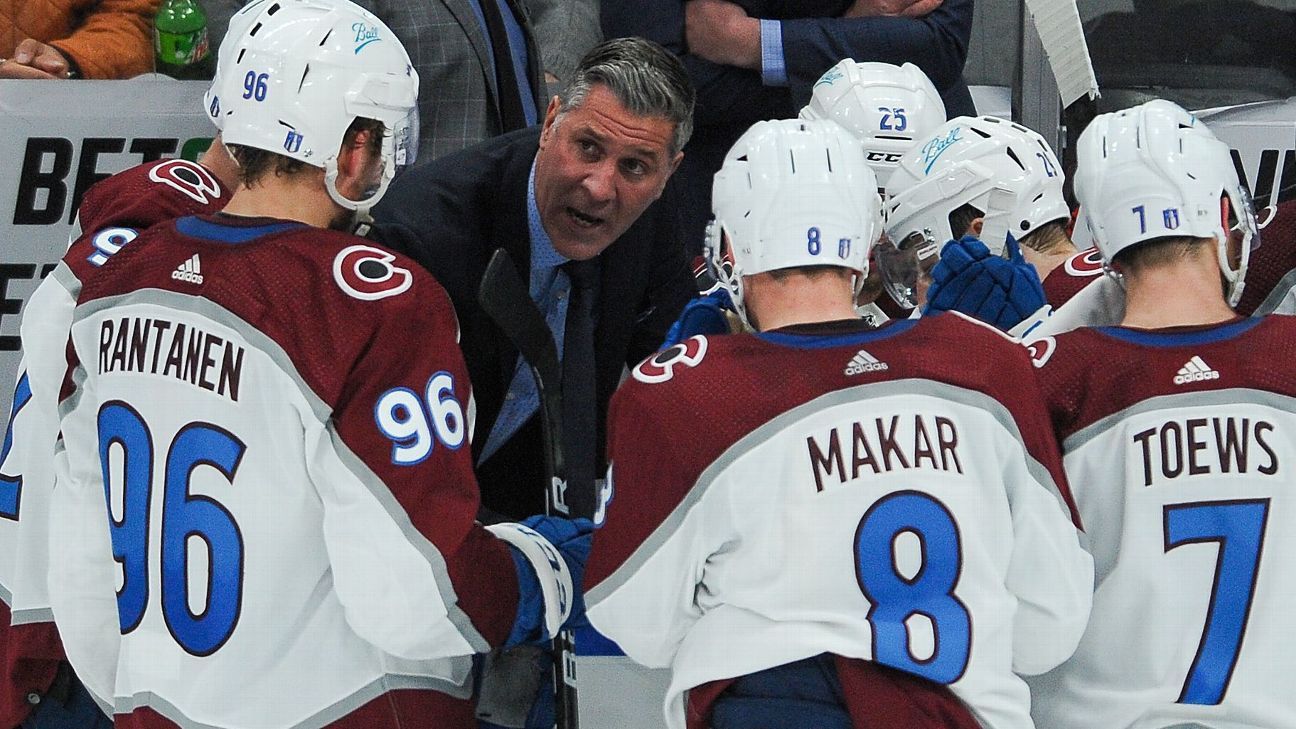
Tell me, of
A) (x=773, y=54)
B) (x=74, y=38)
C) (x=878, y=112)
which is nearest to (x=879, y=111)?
(x=878, y=112)

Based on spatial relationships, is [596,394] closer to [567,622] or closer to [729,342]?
A: [567,622]

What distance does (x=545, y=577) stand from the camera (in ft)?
7.80

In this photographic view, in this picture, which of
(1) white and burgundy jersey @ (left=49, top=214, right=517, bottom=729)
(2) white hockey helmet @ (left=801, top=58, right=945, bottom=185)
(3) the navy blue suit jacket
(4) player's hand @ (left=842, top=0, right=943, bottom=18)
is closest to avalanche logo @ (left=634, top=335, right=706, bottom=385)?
(1) white and burgundy jersey @ (left=49, top=214, right=517, bottom=729)

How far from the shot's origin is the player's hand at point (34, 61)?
164 inches

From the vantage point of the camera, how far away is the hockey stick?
7.95 feet

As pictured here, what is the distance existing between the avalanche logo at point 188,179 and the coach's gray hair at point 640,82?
0.69 m

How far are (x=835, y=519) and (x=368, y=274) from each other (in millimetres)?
737

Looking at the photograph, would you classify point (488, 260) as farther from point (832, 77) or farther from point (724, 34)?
point (724, 34)

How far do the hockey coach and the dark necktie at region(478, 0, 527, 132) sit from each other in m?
0.89

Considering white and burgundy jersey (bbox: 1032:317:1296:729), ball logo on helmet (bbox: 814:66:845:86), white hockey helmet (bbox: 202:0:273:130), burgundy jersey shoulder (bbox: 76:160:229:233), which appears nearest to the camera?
white and burgundy jersey (bbox: 1032:317:1296:729)

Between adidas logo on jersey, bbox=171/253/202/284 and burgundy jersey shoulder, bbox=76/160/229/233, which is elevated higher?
adidas logo on jersey, bbox=171/253/202/284

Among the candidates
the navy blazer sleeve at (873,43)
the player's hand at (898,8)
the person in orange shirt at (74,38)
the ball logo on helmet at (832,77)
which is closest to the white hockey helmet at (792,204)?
the ball logo on helmet at (832,77)

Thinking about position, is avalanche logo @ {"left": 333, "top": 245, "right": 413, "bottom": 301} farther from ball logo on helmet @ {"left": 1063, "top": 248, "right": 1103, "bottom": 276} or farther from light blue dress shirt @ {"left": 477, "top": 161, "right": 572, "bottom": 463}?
ball logo on helmet @ {"left": 1063, "top": 248, "right": 1103, "bottom": 276}

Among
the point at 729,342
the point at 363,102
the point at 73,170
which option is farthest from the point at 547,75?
the point at 729,342
